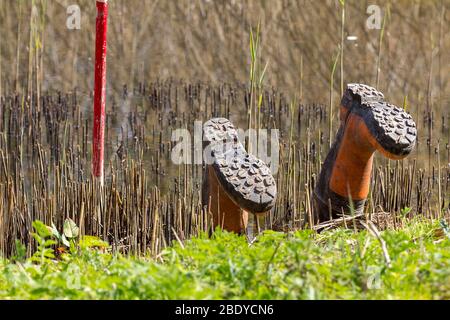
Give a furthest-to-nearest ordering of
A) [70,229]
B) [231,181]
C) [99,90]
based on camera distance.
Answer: [99,90], [70,229], [231,181]

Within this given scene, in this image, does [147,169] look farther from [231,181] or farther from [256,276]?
[256,276]

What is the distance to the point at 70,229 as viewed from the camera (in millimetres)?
4746

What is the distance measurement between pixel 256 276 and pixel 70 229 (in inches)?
64.0

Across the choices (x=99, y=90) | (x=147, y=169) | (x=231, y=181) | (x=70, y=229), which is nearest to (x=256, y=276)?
(x=231, y=181)

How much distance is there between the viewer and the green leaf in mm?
4707

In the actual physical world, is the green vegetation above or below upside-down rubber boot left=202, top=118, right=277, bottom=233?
below

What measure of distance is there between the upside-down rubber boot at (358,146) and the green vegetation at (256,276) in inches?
47.6

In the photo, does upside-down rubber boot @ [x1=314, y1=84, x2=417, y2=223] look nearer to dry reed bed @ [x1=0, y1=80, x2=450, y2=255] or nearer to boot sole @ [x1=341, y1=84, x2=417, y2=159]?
boot sole @ [x1=341, y1=84, x2=417, y2=159]

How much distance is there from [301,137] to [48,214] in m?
3.17

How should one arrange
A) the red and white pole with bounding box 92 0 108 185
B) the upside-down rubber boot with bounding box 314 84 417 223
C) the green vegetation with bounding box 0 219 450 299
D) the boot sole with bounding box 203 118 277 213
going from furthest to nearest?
1. the red and white pole with bounding box 92 0 108 185
2. the upside-down rubber boot with bounding box 314 84 417 223
3. the boot sole with bounding box 203 118 277 213
4. the green vegetation with bounding box 0 219 450 299

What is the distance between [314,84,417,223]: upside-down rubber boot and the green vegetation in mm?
1210

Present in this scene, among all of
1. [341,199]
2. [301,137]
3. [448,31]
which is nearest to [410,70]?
[448,31]

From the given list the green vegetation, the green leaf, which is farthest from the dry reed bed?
the green vegetation

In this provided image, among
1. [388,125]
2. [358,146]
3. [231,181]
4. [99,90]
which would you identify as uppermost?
[99,90]
